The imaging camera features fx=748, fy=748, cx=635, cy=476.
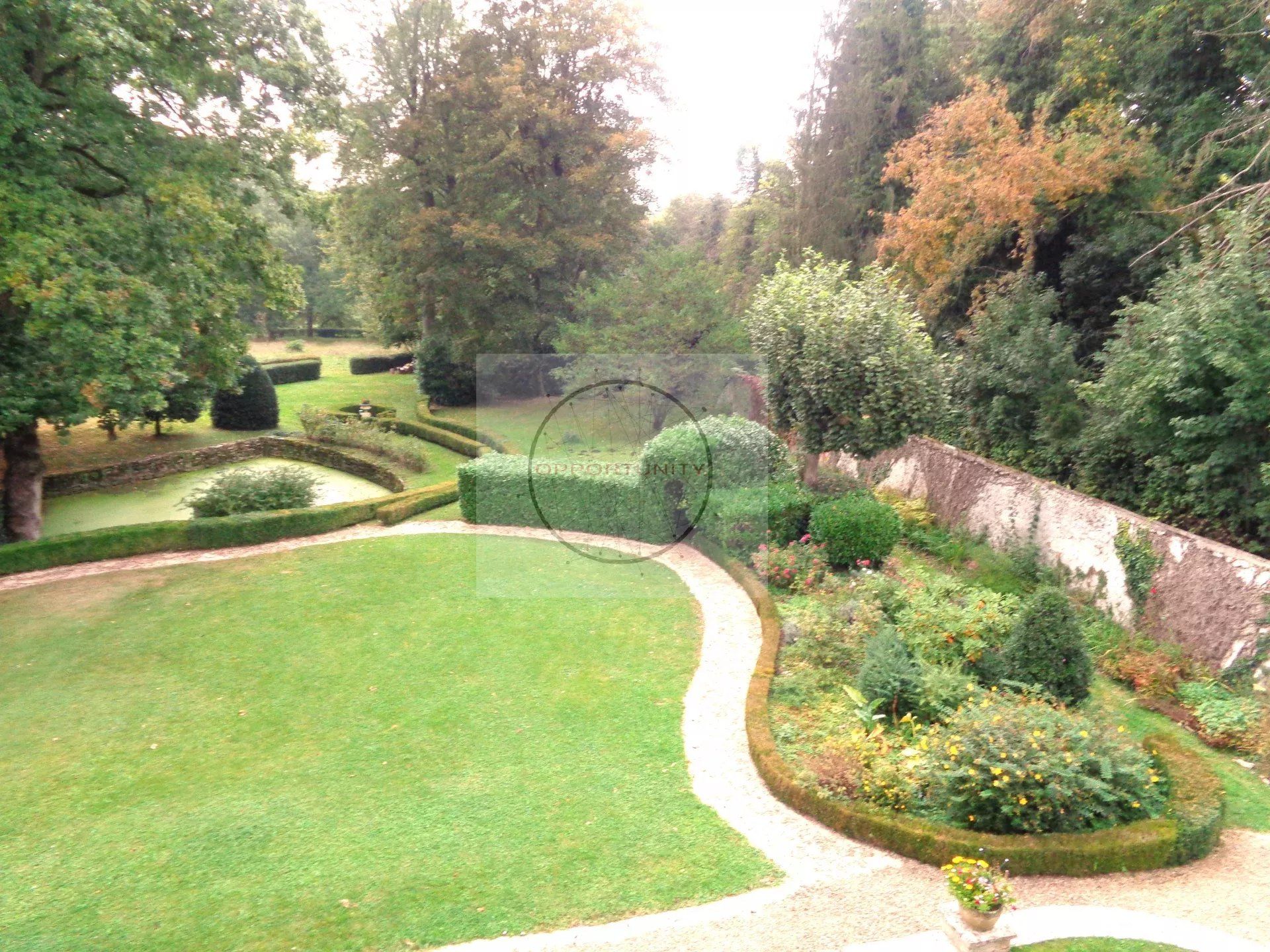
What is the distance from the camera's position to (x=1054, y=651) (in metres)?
7.24

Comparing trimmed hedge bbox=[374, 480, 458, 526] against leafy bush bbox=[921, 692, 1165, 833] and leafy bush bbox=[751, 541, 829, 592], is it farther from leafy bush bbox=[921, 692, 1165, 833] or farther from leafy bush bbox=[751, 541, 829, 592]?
leafy bush bbox=[921, 692, 1165, 833]

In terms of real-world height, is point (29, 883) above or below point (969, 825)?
below

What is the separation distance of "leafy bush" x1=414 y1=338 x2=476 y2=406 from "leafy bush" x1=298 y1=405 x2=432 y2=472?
19.7 ft

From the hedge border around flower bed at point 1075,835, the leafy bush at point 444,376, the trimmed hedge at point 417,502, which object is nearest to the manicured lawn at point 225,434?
the leafy bush at point 444,376

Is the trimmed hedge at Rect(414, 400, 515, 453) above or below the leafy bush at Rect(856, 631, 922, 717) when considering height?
above

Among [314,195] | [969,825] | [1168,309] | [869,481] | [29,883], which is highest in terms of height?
[314,195]

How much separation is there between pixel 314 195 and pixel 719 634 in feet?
39.4

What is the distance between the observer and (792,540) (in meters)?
12.2

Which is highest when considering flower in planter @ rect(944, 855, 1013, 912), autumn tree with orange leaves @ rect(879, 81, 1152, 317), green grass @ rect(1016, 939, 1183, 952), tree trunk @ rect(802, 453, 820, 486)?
autumn tree with orange leaves @ rect(879, 81, 1152, 317)

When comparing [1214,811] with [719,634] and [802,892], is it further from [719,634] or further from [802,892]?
[719,634]

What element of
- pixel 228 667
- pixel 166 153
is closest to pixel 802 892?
pixel 228 667

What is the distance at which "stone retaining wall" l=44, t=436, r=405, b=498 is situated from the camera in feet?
55.7

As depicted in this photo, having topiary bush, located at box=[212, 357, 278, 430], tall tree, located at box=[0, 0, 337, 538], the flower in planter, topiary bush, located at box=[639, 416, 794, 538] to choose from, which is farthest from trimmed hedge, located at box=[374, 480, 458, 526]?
the flower in planter

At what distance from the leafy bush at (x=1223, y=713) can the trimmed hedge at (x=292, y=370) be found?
1333 inches
